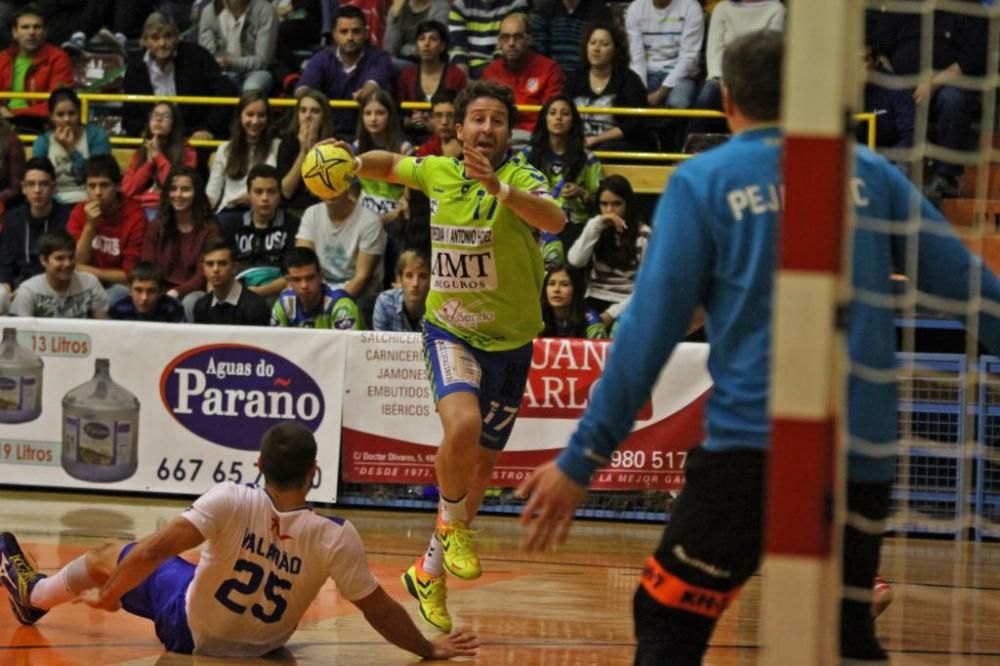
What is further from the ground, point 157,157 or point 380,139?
point 380,139

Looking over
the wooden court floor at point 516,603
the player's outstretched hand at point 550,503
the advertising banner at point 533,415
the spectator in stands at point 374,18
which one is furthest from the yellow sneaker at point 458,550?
Result: the spectator in stands at point 374,18

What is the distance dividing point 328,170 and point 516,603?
7.59 ft

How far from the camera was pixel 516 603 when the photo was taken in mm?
7660

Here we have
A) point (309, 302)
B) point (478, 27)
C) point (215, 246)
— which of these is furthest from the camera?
point (478, 27)

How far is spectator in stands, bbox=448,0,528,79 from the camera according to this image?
1434cm

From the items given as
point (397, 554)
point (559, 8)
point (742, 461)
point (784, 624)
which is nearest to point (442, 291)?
point (397, 554)

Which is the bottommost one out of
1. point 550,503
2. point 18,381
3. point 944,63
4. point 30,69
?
point 18,381

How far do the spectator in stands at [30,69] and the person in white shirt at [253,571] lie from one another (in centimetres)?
987

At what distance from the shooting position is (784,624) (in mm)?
3062

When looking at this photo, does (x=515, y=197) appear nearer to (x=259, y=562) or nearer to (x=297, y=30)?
(x=259, y=562)

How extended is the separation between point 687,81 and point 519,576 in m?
6.61

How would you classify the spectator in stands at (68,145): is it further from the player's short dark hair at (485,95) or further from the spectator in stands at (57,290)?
the player's short dark hair at (485,95)

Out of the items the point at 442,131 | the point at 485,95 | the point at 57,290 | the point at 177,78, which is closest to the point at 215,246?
the point at 57,290

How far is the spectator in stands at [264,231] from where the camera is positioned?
12.6 m
